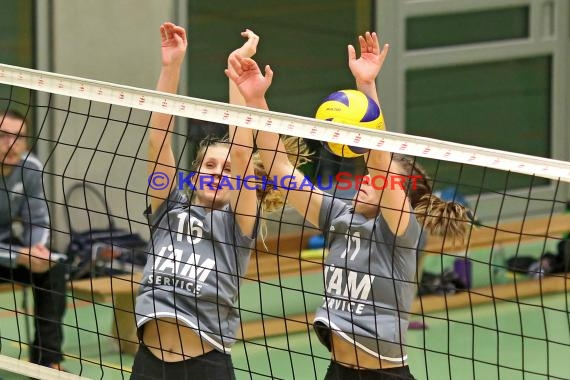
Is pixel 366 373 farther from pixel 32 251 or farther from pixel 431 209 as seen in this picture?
pixel 32 251

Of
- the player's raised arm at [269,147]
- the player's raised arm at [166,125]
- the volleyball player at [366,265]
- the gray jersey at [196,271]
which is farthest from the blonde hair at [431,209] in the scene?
the player's raised arm at [166,125]

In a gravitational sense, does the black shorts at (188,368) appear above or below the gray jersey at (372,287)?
below

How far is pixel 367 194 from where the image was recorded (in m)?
4.42

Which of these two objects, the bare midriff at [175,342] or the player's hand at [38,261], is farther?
the player's hand at [38,261]

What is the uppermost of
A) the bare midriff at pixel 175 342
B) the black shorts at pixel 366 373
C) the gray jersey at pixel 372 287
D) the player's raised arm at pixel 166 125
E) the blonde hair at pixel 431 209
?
the player's raised arm at pixel 166 125

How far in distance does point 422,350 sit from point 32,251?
2243 mm

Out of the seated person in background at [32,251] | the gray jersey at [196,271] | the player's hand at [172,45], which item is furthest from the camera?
the seated person in background at [32,251]

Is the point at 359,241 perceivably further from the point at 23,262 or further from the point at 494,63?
the point at 494,63

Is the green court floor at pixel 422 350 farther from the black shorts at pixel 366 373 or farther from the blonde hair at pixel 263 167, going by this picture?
the black shorts at pixel 366 373

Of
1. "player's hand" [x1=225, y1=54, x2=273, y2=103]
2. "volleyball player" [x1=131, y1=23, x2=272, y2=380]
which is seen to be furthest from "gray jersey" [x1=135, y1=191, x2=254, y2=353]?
"player's hand" [x1=225, y1=54, x2=273, y2=103]

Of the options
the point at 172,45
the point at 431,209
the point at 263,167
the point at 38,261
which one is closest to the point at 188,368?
the point at 263,167

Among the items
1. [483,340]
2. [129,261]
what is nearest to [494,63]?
[483,340]

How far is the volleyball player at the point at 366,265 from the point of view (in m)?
4.29

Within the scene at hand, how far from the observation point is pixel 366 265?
437 cm
